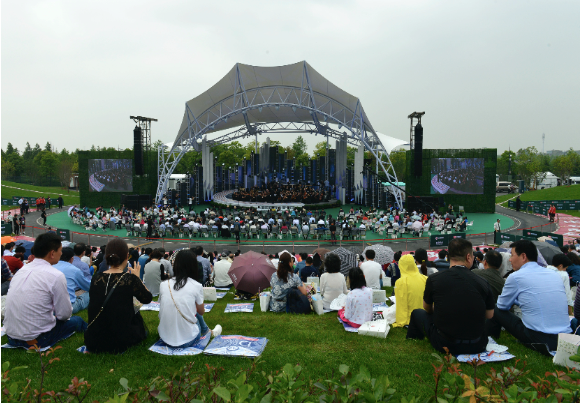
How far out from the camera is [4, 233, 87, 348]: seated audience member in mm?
3594

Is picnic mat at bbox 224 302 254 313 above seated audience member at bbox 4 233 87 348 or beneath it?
beneath

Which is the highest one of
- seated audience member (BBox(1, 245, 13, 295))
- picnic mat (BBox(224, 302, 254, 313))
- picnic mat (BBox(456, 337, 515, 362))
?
seated audience member (BBox(1, 245, 13, 295))

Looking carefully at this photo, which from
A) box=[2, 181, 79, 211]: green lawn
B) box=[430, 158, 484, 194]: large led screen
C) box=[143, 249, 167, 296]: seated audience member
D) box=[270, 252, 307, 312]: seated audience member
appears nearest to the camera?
box=[270, 252, 307, 312]: seated audience member

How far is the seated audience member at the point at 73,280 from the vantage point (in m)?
4.80

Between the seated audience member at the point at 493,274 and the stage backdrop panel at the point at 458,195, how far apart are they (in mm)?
23737

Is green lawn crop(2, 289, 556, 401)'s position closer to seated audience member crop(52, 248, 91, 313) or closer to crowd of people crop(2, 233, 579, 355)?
crowd of people crop(2, 233, 579, 355)

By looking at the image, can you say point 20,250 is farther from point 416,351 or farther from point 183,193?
point 183,193

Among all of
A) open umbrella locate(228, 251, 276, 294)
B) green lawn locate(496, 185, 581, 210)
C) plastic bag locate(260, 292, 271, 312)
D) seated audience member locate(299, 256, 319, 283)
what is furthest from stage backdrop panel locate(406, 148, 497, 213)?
plastic bag locate(260, 292, 271, 312)

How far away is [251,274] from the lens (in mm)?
6836

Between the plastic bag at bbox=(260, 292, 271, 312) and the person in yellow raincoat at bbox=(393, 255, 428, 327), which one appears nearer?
the person in yellow raincoat at bbox=(393, 255, 428, 327)

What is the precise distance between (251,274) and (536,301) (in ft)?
14.6

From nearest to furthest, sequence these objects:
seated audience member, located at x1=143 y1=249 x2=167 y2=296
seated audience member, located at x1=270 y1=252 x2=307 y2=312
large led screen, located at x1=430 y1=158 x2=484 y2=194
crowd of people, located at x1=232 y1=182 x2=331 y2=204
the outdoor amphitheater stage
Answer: seated audience member, located at x1=270 y1=252 x2=307 y2=312, seated audience member, located at x1=143 y1=249 x2=167 y2=296, the outdoor amphitheater stage, large led screen, located at x1=430 y1=158 x2=484 y2=194, crowd of people, located at x1=232 y1=182 x2=331 y2=204

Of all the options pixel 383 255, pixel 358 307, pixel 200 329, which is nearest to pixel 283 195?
pixel 383 255

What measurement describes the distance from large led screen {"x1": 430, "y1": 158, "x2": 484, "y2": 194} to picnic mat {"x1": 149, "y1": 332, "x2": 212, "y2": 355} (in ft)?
87.4
